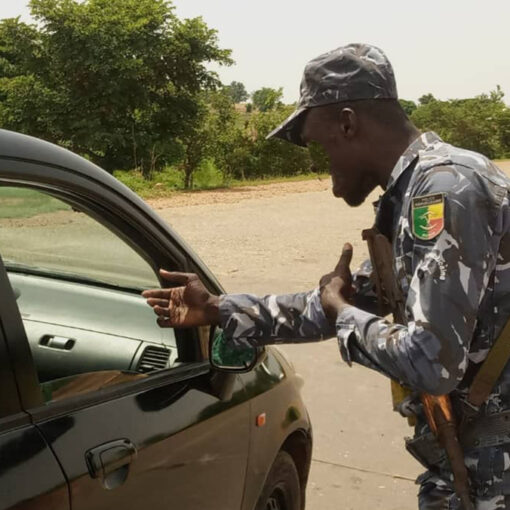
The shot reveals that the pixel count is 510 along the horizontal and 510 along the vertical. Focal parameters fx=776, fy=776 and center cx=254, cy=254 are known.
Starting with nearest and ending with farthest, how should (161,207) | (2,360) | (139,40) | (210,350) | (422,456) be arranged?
1. (2,360)
2. (422,456)
3. (210,350)
4. (161,207)
5. (139,40)

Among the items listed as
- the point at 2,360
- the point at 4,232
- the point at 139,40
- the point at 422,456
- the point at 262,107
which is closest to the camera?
the point at 2,360

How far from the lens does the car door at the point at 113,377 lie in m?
1.66

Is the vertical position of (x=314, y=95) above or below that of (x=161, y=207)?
above

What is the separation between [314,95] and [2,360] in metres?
0.94

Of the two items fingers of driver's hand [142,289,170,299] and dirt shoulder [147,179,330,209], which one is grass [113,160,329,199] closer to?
dirt shoulder [147,179,330,209]

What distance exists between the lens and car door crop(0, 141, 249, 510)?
1660 mm

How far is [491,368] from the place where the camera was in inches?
70.9

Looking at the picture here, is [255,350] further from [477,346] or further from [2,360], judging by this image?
[2,360]

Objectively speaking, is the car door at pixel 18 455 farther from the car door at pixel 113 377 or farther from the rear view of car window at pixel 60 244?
the rear view of car window at pixel 60 244

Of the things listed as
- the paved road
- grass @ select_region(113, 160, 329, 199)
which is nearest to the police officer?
the paved road

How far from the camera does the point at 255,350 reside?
2.37 metres

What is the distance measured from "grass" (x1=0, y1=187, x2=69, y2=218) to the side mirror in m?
0.57

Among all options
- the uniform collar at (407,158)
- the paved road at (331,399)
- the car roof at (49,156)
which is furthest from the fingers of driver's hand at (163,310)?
the paved road at (331,399)

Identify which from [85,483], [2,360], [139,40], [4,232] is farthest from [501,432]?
[139,40]
